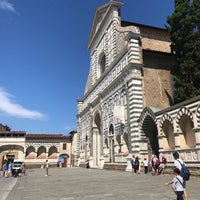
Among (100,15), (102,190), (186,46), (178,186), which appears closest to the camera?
(178,186)

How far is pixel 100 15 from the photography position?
107ft

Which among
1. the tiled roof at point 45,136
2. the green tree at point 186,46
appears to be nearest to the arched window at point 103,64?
the green tree at point 186,46

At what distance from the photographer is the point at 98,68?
33625 millimetres

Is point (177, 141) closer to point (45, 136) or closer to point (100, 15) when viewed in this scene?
point (100, 15)

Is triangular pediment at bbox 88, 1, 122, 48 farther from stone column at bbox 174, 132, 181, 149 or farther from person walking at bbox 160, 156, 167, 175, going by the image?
person walking at bbox 160, 156, 167, 175

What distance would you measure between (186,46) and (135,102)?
6.13 m

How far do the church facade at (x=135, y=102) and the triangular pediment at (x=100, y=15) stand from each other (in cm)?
9

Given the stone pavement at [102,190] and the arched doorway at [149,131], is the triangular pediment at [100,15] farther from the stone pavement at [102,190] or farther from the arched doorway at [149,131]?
the stone pavement at [102,190]

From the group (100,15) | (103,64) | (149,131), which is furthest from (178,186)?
(100,15)

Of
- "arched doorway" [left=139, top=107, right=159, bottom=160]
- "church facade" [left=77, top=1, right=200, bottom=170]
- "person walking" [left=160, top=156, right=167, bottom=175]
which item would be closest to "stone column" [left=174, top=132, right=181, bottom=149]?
Result: "church facade" [left=77, top=1, right=200, bottom=170]

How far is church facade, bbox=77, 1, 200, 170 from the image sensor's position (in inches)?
625

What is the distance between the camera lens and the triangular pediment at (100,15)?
91.2ft

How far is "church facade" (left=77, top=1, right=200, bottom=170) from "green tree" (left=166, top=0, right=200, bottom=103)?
6.85 feet

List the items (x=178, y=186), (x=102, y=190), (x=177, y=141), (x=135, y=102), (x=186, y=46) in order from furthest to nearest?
(x=135, y=102) < (x=186, y=46) < (x=177, y=141) < (x=102, y=190) < (x=178, y=186)
